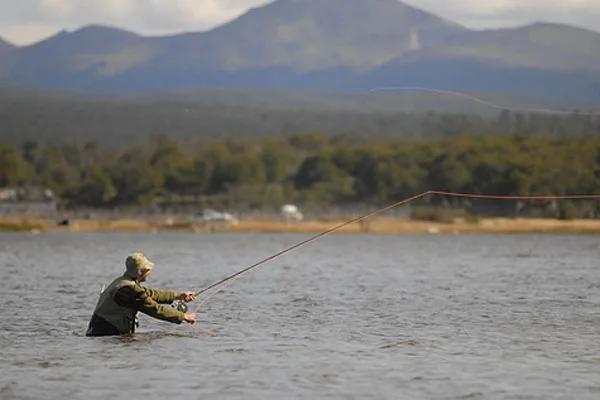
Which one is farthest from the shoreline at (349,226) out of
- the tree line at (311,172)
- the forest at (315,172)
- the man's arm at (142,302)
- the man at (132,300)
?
the man's arm at (142,302)

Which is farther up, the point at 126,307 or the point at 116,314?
the point at 126,307

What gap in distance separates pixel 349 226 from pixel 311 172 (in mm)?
59637

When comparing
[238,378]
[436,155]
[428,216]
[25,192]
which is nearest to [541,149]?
[436,155]

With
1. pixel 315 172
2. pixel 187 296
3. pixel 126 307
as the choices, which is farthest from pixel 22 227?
pixel 187 296

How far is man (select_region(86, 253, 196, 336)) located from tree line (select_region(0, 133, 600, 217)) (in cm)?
11636

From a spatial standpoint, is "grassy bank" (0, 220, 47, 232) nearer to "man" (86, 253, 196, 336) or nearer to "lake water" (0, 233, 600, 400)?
"lake water" (0, 233, 600, 400)

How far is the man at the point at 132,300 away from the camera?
18172 mm

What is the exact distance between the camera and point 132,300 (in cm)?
1827

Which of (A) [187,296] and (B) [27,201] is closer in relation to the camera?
(A) [187,296]

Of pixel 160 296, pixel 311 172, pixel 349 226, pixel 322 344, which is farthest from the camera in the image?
pixel 311 172

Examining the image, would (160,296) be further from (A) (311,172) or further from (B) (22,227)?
(A) (311,172)

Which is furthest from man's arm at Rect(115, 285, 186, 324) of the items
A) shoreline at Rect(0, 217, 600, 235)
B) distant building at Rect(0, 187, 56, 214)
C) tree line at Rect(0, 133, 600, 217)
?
distant building at Rect(0, 187, 56, 214)

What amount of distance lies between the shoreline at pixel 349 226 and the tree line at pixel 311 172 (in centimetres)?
1561

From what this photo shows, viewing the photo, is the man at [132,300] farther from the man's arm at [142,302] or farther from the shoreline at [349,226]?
the shoreline at [349,226]
